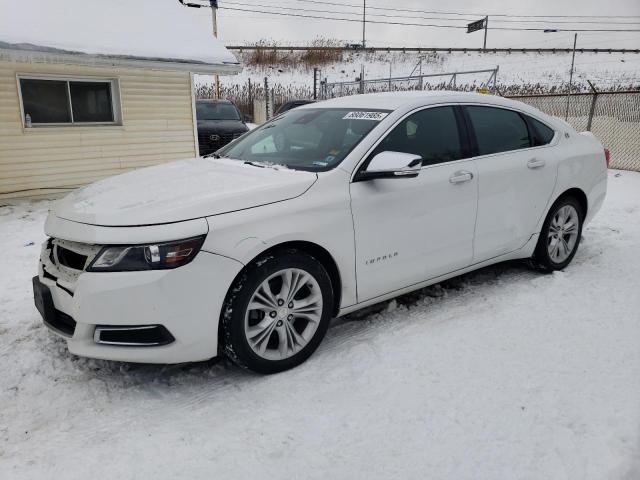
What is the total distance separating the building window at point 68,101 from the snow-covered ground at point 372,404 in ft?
19.5

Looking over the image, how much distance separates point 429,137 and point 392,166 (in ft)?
2.39

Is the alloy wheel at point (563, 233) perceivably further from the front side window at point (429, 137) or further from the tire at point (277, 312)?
the tire at point (277, 312)

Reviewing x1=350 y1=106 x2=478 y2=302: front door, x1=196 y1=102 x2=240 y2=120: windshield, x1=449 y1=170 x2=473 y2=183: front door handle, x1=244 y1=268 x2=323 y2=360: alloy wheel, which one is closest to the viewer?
x1=244 y1=268 x2=323 y2=360: alloy wheel

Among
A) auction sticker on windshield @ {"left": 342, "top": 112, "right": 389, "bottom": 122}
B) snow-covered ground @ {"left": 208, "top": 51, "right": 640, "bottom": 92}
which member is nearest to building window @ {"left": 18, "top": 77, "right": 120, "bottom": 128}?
auction sticker on windshield @ {"left": 342, "top": 112, "right": 389, "bottom": 122}

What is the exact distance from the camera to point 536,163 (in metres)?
4.36

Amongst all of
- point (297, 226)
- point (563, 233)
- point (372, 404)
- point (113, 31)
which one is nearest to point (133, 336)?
point (297, 226)

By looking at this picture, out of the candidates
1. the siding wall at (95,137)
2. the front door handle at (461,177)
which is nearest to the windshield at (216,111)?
the siding wall at (95,137)

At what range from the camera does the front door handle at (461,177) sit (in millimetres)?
3766

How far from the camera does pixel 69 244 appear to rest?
9.54ft

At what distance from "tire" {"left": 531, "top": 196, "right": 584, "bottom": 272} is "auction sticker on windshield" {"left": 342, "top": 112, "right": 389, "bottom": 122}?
192 cm

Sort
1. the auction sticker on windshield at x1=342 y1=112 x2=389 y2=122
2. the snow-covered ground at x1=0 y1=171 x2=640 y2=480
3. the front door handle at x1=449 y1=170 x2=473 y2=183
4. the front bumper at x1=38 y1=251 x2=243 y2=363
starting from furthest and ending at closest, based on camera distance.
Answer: the front door handle at x1=449 y1=170 x2=473 y2=183
the auction sticker on windshield at x1=342 y1=112 x2=389 y2=122
the front bumper at x1=38 y1=251 x2=243 y2=363
the snow-covered ground at x1=0 y1=171 x2=640 y2=480

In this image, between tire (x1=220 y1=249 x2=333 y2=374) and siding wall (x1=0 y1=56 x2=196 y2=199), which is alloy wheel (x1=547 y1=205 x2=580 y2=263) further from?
siding wall (x1=0 y1=56 x2=196 y2=199)

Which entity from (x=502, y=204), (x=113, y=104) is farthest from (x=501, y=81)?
(x=502, y=204)

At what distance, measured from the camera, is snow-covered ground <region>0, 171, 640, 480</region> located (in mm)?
2365
